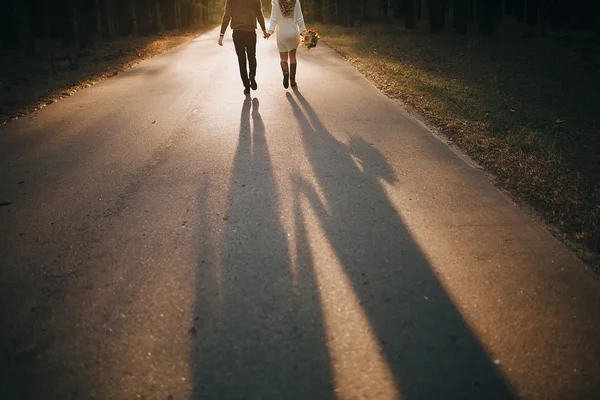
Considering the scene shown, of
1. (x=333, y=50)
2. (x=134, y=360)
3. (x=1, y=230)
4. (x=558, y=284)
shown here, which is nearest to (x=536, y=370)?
(x=558, y=284)

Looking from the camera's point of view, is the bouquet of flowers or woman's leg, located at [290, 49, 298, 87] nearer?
woman's leg, located at [290, 49, 298, 87]

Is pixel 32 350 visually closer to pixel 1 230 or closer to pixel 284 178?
pixel 1 230

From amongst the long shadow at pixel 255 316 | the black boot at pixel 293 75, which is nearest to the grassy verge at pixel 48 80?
the black boot at pixel 293 75

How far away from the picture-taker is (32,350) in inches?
98.6

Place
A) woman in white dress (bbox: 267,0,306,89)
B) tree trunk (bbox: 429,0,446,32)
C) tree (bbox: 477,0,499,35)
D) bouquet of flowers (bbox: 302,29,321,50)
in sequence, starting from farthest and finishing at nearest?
tree trunk (bbox: 429,0,446,32) < tree (bbox: 477,0,499,35) < bouquet of flowers (bbox: 302,29,321,50) < woman in white dress (bbox: 267,0,306,89)

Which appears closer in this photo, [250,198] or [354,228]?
[354,228]

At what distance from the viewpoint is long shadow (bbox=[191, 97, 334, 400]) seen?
7.41ft

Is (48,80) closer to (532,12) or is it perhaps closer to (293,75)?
(293,75)

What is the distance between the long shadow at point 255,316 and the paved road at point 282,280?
13mm

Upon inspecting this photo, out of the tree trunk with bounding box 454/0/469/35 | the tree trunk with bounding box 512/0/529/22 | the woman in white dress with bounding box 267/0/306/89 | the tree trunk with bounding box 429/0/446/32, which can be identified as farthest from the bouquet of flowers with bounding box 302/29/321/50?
the tree trunk with bounding box 512/0/529/22

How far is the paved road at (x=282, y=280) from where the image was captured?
230cm

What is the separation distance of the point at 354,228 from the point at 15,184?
12.7ft

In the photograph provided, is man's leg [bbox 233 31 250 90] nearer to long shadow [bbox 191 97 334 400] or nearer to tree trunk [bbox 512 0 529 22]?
long shadow [bbox 191 97 334 400]

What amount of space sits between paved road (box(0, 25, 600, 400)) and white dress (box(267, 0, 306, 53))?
458cm
